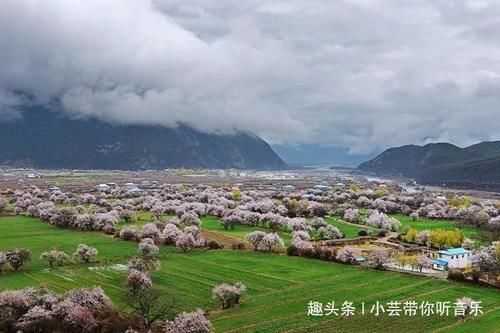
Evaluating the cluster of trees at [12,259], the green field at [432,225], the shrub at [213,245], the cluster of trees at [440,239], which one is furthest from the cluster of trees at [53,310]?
the green field at [432,225]

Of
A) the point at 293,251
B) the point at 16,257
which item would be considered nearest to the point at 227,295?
the point at 16,257

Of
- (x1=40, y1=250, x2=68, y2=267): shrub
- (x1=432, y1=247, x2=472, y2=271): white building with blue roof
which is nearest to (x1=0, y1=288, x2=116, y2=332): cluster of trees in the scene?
(x1=40, y1=250, x2=68, y2=267): shrub

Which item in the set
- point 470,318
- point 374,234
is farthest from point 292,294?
point 374,234

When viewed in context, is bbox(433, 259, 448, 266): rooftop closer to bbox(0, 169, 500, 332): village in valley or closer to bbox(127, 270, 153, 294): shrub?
bbox(0, 169, 500, 332): village in valley

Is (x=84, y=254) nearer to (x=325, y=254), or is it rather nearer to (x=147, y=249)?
(x=147, y=249)

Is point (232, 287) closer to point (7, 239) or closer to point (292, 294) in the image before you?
point (292, 294)

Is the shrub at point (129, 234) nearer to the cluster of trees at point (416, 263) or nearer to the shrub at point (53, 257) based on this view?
the shrub at point (53, 257)

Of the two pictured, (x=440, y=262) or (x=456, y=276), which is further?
(x=440, y=262)
